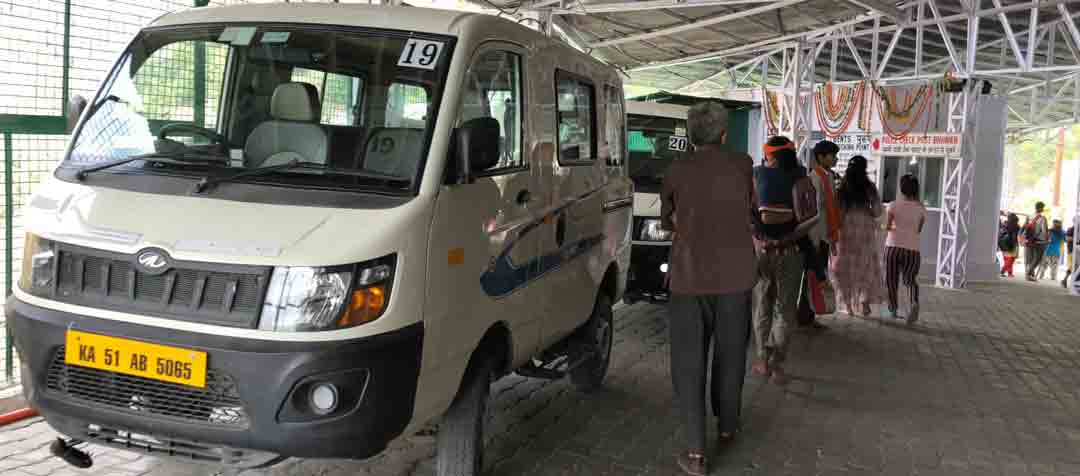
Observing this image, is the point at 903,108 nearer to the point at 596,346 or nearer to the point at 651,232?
the point at 651,232

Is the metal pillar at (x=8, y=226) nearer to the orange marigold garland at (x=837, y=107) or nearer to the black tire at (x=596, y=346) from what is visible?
the black tire at (x=596, y=346)

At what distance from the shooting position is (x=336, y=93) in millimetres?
4070

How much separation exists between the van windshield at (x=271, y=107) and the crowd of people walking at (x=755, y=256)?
5.20ft

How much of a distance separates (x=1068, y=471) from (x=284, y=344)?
4.43m

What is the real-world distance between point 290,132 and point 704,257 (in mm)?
2085

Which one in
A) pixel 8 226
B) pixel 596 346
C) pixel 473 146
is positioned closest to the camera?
pixel 473 146

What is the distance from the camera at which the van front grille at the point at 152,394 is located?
10.2 feet

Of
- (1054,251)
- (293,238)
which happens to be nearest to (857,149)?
(1054,251)

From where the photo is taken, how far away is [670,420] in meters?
5.68

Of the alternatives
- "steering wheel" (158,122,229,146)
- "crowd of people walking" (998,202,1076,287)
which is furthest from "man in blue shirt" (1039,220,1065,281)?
"steering wheel" (158,122,229,146)

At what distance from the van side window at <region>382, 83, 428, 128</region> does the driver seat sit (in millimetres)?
294

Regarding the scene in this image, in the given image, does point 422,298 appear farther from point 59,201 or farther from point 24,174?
point 24,174

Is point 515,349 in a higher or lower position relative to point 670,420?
higher

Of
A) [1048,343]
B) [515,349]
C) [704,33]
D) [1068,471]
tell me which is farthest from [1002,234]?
[515,349]
